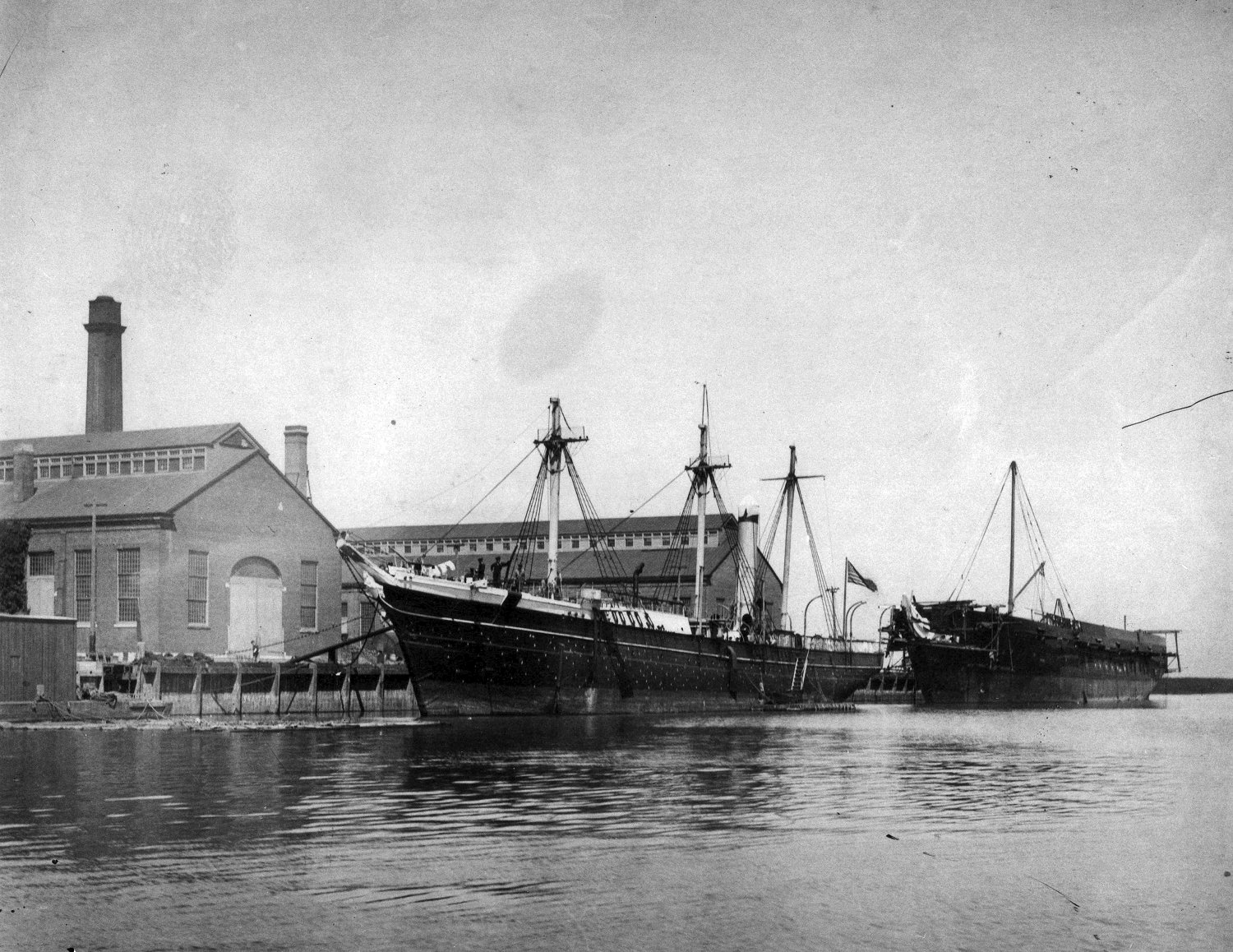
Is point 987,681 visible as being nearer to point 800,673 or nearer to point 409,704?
point 800,673

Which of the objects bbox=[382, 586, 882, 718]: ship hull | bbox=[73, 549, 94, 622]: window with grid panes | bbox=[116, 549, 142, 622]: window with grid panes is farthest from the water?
bbox=[73, 549, 94, 622]: window with grid panes

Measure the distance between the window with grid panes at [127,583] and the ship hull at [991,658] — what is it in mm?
42031

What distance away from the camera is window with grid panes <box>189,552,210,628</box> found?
65.0 meters

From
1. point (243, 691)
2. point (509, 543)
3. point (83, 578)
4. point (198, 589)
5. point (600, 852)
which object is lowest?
point (600, 852)

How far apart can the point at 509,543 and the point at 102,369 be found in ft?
123

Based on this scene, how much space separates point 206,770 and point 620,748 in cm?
1179

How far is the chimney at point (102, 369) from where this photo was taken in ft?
256

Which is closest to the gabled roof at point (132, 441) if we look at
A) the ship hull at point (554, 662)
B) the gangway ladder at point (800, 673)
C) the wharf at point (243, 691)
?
the wharf at point (243, 691)

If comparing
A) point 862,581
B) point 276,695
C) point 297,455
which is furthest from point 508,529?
point 276,695

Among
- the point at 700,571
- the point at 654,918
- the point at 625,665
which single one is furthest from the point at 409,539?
the point at 654,918

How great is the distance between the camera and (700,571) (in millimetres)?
71250

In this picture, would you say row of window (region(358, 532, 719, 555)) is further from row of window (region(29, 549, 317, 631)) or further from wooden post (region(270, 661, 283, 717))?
wooden post (region(270, 661, 283, 717))

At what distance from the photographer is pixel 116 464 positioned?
70812mm

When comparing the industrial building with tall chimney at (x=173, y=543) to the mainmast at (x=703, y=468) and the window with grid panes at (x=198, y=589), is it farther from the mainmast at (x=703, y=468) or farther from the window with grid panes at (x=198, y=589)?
the mainmast at (x=703, y=468)
